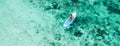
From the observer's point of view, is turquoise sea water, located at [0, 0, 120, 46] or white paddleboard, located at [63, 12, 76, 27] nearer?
turquoise sea water, located at [0, 0, 120, 46]

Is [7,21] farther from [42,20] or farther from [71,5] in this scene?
[71,5]

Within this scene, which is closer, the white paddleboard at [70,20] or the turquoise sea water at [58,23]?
the turquoise sea water at [58,23]

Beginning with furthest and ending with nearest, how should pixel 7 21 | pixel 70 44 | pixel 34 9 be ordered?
1. pixel 34 9
2. pixel 7 21
3. pixel 70 44

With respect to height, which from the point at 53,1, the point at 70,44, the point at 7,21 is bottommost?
the point at 70,44

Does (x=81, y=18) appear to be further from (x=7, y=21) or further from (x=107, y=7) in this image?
(x=7, y=21)

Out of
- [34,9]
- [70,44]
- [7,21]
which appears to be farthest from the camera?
[34,9]

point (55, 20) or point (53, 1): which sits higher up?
point (53, 1)

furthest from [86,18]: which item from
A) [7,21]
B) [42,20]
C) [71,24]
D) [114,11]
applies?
[7,21]

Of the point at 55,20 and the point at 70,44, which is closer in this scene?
the point at 70,44
